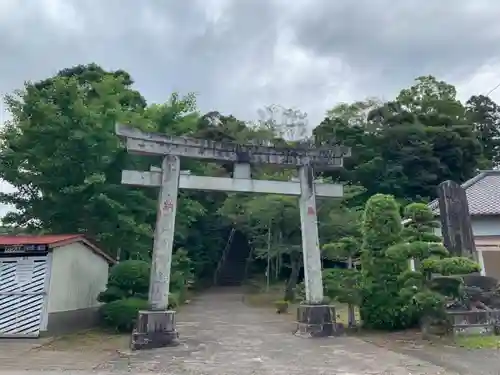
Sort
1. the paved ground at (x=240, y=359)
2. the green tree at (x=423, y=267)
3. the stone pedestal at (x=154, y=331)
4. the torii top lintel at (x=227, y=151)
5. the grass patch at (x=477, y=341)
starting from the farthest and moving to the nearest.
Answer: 1. the torii top lintel at (x=227, y=151)
2. the green tree at (x=423, y=267)
3. the stone pedestal at (x=154, y=331)
4. the grass patch at (x=477, y=341)
5. the paved ground at (x=240, y=359)

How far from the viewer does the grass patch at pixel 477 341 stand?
8531 millimetres

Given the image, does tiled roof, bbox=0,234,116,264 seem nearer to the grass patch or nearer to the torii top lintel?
the torii top lintel

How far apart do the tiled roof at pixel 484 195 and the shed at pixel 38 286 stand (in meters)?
12.9

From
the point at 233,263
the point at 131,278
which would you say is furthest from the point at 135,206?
the point at 233,263

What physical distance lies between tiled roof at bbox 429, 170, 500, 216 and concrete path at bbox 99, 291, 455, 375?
8.91 m

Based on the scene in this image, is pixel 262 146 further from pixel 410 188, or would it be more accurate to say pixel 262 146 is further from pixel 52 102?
pixel 410 188

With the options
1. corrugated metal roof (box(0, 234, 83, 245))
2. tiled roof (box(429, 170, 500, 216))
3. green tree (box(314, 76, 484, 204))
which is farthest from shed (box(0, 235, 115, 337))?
green tree (box(314, 76, 484, 204))

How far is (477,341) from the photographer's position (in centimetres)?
892

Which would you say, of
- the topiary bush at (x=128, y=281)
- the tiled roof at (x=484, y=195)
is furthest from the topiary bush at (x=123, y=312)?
the tiled roof at (x=484, y=195)

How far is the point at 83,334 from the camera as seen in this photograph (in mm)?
11016

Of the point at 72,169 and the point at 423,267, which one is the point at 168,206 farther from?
the point at 423,267

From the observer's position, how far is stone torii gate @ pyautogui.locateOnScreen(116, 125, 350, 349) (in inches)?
370

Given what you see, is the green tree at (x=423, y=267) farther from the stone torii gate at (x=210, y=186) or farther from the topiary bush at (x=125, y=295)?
the topiary bush at (x=125, y=295)

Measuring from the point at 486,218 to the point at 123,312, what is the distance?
13.0 metres
